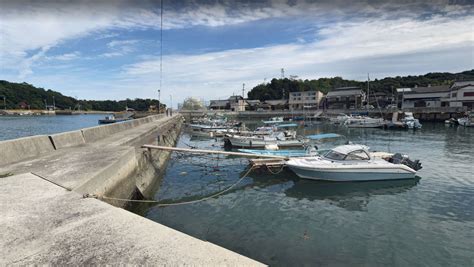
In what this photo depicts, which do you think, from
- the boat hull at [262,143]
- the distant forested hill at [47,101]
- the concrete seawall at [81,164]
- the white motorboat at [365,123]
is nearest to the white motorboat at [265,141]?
the boat hull at [262,143]

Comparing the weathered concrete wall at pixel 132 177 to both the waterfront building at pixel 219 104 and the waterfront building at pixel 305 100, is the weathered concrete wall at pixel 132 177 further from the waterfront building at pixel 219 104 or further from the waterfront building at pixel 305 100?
the waterfront building at pixel 219 104

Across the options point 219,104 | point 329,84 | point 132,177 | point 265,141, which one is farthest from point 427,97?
point 219,104

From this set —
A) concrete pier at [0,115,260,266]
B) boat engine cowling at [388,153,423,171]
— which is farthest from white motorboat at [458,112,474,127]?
concrete pier at [0,115,260,266]

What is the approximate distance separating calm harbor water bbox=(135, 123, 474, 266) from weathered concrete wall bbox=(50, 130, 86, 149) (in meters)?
5.20

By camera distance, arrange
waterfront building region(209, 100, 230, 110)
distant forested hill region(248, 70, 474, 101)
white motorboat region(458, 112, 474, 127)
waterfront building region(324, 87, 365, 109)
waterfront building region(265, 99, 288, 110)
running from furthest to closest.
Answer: waterfront building region(209, 100, 230, 110), distant forested hill region(248, 70, 474, 101), waterfront building region(265, 99, 288, 110), waterfront building region(324, 87, 365, 109), white motorboat region(458, 112, 474, 127)

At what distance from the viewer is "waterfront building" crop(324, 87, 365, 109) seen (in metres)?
93.2

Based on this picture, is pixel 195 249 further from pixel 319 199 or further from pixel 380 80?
pixel 380 80

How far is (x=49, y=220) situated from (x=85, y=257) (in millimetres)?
1706

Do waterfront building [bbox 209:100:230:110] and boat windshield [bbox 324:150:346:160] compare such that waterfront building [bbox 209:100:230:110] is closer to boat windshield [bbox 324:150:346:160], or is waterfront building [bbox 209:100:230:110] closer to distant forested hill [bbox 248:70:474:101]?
distant forested hill [bbox 248:70:474:101]

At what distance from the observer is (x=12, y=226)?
4.62 meters

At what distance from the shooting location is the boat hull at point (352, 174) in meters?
14.3

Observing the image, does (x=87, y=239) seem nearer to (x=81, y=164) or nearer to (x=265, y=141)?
(x=81, y=164)

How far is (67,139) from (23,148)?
10.4 ft

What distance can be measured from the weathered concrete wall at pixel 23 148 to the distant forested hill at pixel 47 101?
473ft
